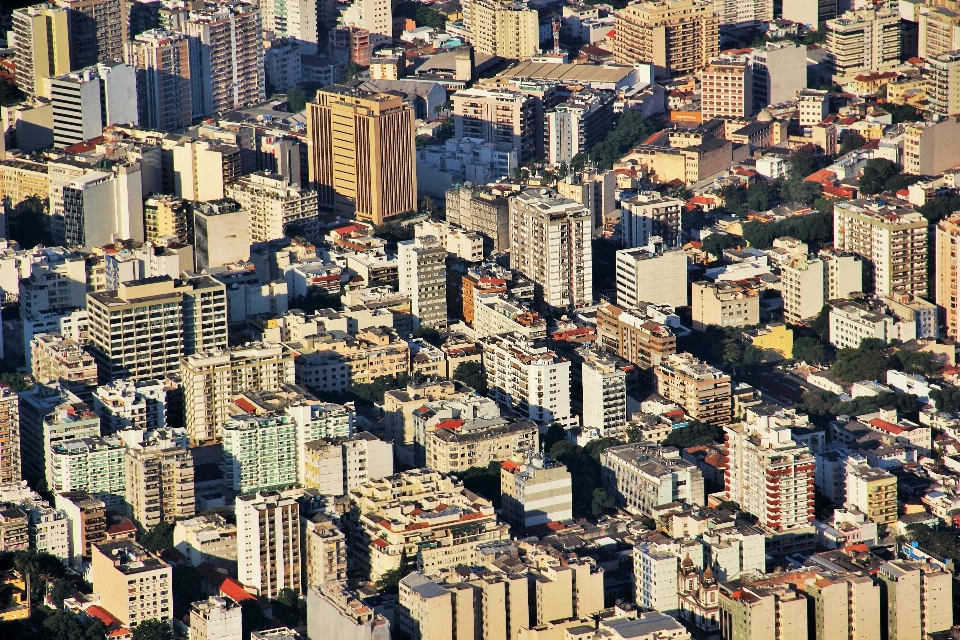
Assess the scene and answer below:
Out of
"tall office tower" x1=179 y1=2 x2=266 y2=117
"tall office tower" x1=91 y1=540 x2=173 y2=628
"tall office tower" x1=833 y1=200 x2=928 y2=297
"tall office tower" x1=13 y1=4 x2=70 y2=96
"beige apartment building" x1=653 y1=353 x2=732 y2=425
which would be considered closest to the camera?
"tall office tower" x1=91 y1=540 x2=173 y2=628

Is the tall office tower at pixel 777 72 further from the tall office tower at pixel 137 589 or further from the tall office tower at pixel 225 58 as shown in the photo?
the tall office tower at pixel 137 589

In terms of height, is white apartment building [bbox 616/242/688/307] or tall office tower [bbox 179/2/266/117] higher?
tall office tower [bbox 179/2/266/117]

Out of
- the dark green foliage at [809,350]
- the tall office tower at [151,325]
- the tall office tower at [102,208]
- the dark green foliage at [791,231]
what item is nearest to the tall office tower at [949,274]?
the dark green foliage at [809,350]

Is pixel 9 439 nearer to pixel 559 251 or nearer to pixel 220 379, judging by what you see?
pixel 220 379

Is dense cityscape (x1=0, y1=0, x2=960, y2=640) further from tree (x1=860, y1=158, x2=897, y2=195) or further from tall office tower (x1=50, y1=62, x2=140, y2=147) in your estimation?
tree (x1=860, y1=158, x2=897, y2=195)

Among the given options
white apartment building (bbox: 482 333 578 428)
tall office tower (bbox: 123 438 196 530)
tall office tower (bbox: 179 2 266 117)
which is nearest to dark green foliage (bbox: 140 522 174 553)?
tall office tower (bbox: 123 438 196 530)

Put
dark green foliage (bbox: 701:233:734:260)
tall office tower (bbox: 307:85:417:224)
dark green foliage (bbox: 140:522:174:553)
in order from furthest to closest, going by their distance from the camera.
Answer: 1. tall office tower (bbox: 307:85:417:224)
2. dark green foliage (bbox: 701:233:734:260)
3. dark green foliage (bbox: 140:522:174:553)

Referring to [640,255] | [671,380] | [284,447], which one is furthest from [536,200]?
[284,447]
